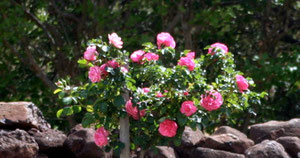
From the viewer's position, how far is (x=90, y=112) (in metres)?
4.21

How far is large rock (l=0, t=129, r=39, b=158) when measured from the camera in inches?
165

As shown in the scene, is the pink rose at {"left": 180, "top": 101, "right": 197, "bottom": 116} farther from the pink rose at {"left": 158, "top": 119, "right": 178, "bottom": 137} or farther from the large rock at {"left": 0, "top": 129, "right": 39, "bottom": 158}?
the large rock at {"left": 0, "top": 129, "right": 39, "bottom": 158}

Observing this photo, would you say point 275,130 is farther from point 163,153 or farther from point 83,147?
point 83,147

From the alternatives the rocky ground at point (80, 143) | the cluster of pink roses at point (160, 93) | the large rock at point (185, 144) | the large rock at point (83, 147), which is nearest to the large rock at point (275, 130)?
the rocky ground at point (80, 143)

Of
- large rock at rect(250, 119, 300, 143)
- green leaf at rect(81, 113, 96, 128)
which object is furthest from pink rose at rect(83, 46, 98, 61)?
large rock at rect(250, 119, 300, 143)

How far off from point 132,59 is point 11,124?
1213 millimetres

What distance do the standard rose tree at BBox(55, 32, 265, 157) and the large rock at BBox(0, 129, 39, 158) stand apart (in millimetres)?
452

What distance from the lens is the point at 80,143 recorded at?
15.5ft

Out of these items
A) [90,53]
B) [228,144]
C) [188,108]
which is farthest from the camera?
[228,144]

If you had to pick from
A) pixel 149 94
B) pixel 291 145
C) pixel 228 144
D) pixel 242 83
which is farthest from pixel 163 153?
pixel 291 145

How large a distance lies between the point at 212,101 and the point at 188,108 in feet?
0.65

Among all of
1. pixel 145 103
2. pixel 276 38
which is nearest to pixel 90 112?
pixel 145 103

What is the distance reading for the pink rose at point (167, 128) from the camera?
3.89 meters

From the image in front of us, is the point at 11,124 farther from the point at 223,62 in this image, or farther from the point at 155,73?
the point at 223,62
